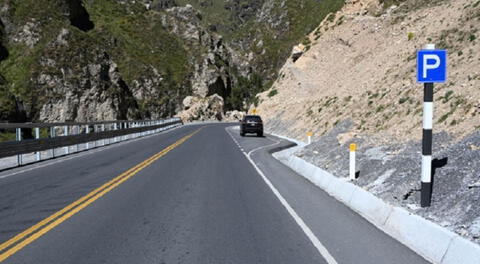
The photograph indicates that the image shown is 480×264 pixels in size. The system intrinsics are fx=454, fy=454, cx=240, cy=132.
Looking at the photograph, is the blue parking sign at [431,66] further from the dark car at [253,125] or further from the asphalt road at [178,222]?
the dark car at [253,125]

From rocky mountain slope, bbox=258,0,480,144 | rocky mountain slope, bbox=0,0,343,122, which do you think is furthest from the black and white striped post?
rocky mountain slope, bbox=0,0,343,122

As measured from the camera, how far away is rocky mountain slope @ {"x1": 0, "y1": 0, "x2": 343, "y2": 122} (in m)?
68.1

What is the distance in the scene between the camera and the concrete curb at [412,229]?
5415mm

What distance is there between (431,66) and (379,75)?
25.3 m

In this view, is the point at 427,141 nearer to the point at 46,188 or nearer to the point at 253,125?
the point at 46,188

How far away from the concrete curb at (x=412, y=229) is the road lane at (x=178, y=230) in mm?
1522

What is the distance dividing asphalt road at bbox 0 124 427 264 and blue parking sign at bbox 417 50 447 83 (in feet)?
8.82

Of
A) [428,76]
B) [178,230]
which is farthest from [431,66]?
[178,230]

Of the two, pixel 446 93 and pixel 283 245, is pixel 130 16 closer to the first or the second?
pixel 446 93

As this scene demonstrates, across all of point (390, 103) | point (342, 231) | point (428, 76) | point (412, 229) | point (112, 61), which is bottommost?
point (342, 231)

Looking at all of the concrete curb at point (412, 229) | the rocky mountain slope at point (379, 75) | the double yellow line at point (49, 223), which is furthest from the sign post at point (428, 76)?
the double yellow line at point (49, 223)

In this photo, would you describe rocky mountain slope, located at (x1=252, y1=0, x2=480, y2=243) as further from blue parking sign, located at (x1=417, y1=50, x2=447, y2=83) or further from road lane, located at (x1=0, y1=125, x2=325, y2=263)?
road lane, located at (x1=0, y1=125, x2=325, y2=263)

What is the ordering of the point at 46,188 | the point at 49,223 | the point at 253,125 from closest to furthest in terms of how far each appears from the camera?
the point at 49,223 → the point at 46,188 → the point at 253,125

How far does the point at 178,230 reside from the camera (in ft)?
23.4
